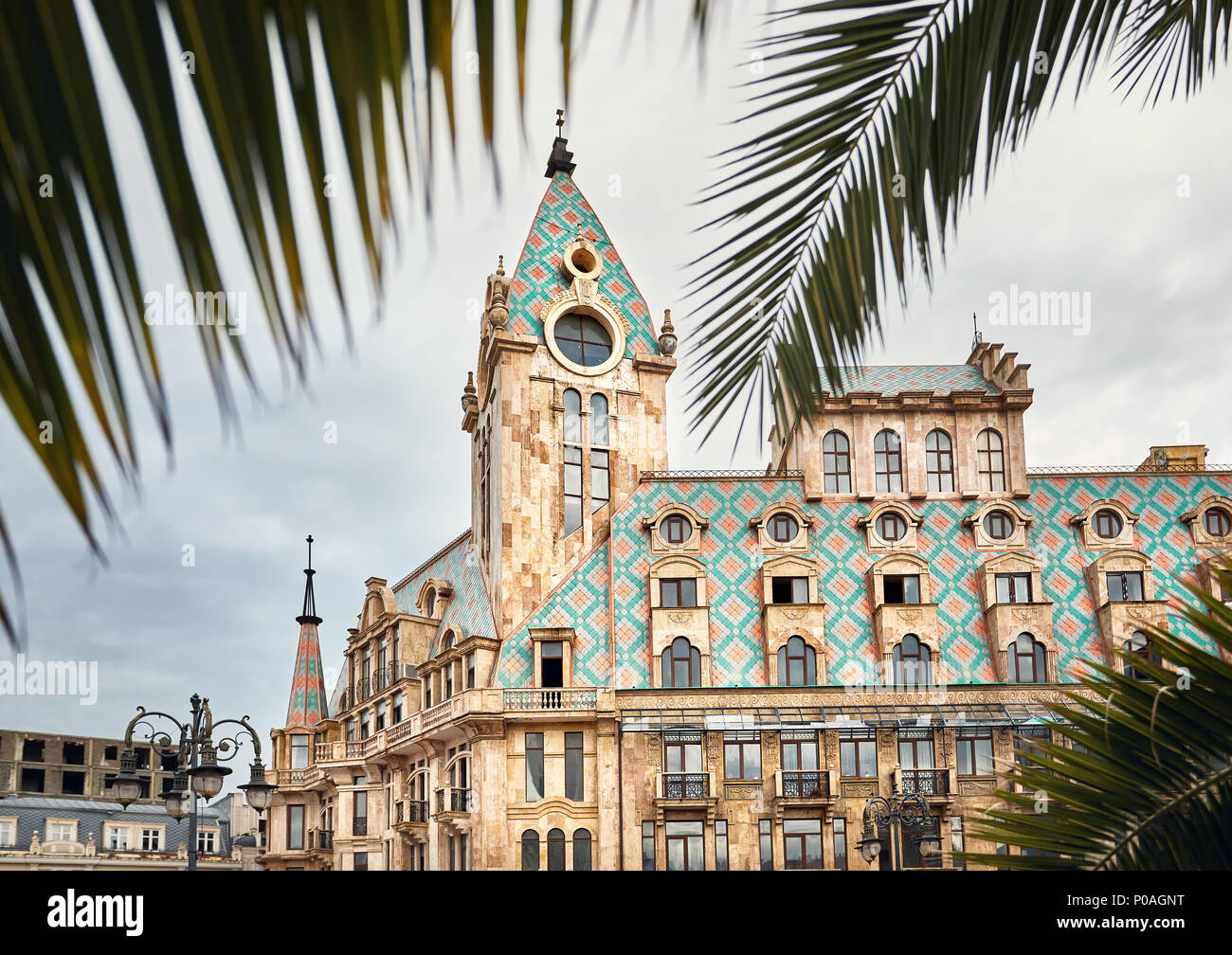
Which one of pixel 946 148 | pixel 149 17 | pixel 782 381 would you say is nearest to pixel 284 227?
pixel 149 17

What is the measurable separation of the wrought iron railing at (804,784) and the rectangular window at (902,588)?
593 cm

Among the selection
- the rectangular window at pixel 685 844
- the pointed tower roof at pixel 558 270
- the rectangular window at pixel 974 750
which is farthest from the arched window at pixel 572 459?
the rectangular window at pixel 974 750

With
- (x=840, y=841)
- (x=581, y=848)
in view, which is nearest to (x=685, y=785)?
(x=581, y=848)

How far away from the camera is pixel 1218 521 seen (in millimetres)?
36625

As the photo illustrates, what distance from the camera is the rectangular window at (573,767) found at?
34094 mm

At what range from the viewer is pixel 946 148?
387cm

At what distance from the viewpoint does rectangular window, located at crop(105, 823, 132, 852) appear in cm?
6519

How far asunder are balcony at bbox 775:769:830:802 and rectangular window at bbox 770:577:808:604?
512 centimetres

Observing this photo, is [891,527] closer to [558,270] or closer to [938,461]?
[938,461]

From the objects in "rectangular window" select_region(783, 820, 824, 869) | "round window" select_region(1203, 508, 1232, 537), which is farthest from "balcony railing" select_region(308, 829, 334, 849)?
"round window" select_region(1203, 508, 1232, 537)

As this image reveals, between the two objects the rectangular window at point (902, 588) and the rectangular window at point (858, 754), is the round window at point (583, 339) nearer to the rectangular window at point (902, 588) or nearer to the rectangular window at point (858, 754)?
the rectangular window at point (902, 588)

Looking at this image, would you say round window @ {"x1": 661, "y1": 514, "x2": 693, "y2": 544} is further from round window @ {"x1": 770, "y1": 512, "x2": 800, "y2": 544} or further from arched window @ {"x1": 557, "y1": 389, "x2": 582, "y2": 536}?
arched window @ {"x1": 557, "y1": 389, "x2": 582, "y2": 536}

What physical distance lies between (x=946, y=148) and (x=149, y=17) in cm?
309
